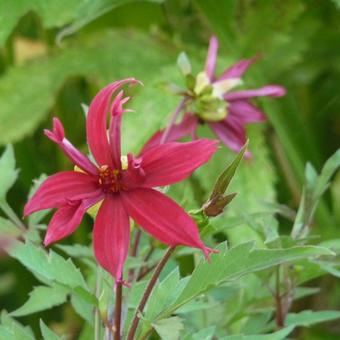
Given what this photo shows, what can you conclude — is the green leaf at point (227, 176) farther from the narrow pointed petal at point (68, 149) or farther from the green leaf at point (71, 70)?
the green leaf at point (71, 70)

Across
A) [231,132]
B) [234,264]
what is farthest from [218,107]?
[234,264]

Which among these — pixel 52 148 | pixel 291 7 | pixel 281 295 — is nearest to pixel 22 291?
pixel 52 148

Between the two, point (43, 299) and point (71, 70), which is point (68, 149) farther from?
point (71, 70)

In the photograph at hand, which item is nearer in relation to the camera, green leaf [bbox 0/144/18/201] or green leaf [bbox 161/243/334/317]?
green leaf [bbox 161/243/334/317]

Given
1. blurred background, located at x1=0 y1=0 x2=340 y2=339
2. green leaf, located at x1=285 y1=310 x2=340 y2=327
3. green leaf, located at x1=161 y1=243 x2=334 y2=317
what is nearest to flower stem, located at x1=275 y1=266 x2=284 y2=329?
green leaf, located at x1=285 y1=310 x2=340 y2=327

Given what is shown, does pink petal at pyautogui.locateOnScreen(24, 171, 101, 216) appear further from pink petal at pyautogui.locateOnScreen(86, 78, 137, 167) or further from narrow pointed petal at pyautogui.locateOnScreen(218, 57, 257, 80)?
narrow pointed petal at pyautogui.locateOnScreen(218, 57, 257, 80)

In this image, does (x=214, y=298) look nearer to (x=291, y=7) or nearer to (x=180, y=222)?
(x=180, y=222)

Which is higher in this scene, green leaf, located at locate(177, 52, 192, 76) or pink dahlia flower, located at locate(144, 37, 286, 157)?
green leaf, located at locate(177, 52, 192, 76)
